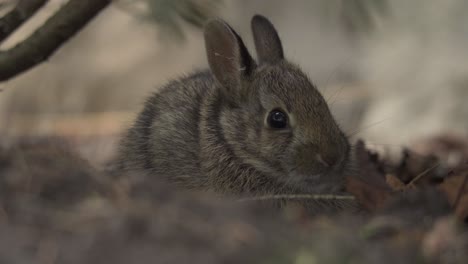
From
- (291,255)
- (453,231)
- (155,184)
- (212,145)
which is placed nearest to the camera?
(291,255)

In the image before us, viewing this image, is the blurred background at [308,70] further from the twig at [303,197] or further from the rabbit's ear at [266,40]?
the twig at [303,197]

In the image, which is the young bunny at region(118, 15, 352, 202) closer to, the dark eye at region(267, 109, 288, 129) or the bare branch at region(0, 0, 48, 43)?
the dark eye at region(267, 109, 288, 129)

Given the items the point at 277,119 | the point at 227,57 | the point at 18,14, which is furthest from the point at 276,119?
the point at 18,14

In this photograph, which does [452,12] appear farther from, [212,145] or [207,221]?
[207,221]

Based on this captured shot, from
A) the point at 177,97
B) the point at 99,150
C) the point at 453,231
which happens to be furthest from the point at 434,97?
the point at 453,231

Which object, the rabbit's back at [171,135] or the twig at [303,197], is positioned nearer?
the twig at [303,197]

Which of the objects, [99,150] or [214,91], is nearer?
[214,91]

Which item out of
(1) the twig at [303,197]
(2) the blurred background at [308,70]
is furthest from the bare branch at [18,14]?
(2) the blurred background at [308,70]

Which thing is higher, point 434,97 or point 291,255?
point 291,255
